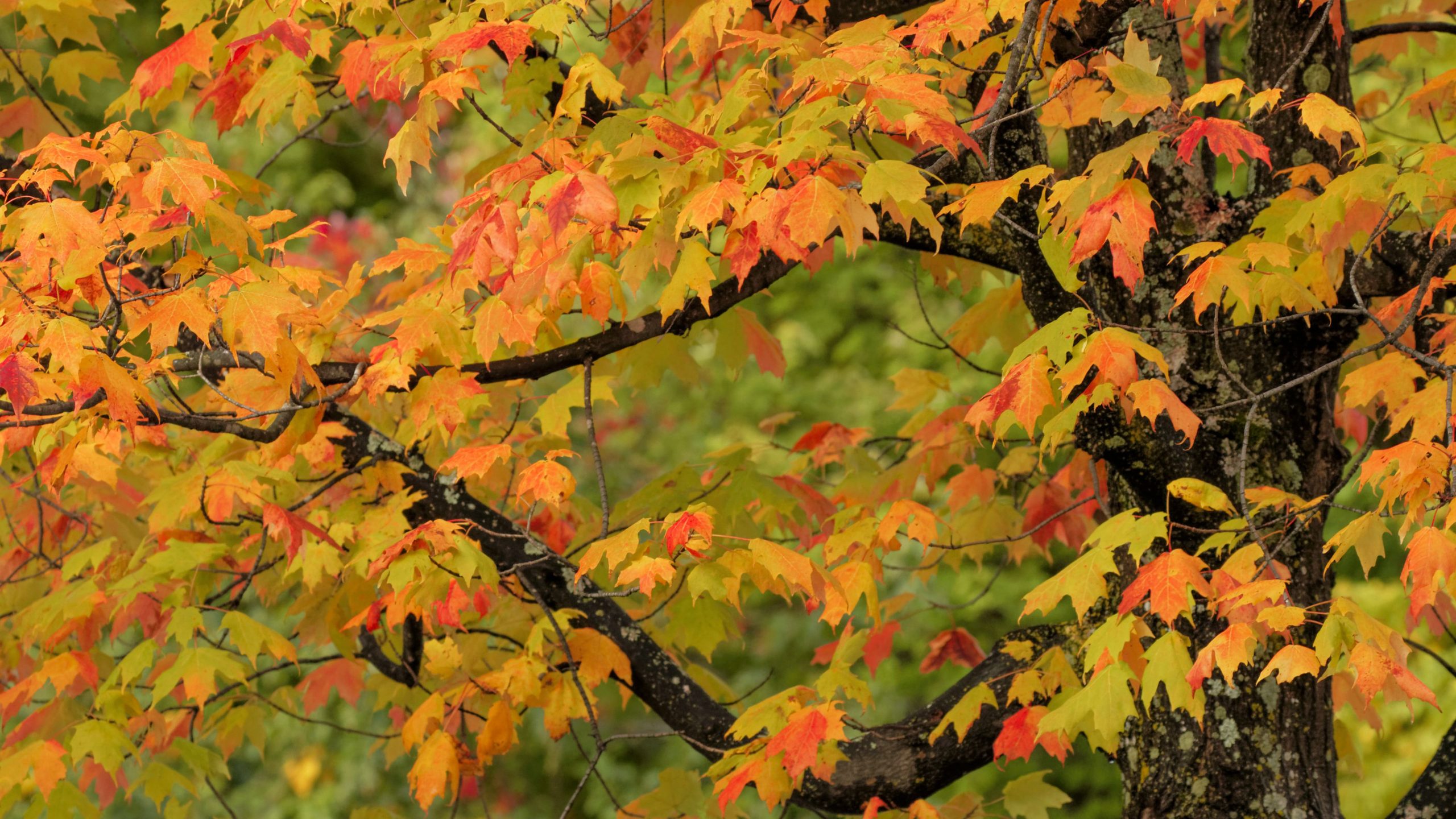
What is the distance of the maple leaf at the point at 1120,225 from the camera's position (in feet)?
7.64

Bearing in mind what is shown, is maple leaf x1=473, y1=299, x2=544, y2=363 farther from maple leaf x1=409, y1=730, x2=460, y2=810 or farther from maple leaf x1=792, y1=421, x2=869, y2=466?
maple leaf x1=792, y1=421, x2=869, y2=466

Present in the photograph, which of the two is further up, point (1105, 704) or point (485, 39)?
point (485, 39)

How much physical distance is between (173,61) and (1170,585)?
269 centimetres

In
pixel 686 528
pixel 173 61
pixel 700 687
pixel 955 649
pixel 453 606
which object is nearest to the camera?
pixel 686 528

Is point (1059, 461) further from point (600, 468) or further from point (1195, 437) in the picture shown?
point (600, 468)

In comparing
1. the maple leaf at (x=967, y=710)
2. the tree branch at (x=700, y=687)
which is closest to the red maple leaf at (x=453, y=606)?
the tree branch at (x=700, y=687)

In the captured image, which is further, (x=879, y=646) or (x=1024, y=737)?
(x=879, y=646)

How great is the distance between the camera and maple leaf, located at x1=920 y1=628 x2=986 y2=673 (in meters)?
4.22

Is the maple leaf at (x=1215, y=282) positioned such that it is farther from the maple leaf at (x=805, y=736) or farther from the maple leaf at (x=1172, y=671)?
the maple leaf at (x=805, y=736)

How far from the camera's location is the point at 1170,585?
235 centimetres

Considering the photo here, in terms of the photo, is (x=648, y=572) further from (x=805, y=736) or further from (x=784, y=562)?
(x=805, y=736)

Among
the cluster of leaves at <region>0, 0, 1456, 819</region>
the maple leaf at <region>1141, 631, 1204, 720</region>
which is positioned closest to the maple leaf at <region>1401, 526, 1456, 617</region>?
the cluster of leaves at <region>0, 0, 1456, 819</region>

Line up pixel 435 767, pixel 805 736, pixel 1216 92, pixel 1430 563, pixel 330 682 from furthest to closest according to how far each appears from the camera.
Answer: pixel 330 682 < pixel 435 767 < pixel 805 736 < pixel 1216 92 < pixel 1430 563

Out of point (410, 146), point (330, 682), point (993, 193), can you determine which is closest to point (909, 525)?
point (993, 193)
